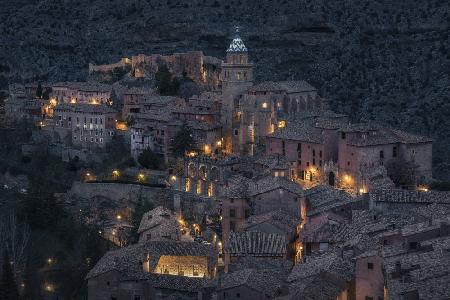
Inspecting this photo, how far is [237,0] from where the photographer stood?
8500 centimetres

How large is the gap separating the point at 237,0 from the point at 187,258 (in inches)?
1949

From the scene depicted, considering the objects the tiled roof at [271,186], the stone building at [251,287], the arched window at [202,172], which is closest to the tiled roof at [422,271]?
the stone building at [251,287]

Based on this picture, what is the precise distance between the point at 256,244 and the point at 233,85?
780 inches

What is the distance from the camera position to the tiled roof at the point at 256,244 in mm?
37844

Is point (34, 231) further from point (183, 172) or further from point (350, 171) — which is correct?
point (350, 171)

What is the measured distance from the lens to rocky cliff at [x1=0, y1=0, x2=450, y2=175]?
6881cm

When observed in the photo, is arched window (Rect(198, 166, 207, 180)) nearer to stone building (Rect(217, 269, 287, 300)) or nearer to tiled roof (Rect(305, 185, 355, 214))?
tiled roof (Rect(305, 185, 355, 214))

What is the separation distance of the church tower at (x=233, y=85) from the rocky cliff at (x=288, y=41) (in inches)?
463

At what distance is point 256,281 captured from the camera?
110 ft

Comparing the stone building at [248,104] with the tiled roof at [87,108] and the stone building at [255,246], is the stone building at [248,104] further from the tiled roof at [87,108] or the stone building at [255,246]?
the stone building at [255,246]

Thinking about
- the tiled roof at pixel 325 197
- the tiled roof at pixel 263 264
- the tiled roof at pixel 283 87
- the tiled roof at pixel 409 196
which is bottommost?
the tiled roof at pixel 263 264

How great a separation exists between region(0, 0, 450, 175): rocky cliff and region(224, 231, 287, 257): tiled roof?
26.4 metres

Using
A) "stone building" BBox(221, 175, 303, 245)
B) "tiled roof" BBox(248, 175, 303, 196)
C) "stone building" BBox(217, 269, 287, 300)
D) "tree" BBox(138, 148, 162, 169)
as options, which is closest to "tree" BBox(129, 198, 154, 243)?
"tree" BBox(138, 148, 162, 169)

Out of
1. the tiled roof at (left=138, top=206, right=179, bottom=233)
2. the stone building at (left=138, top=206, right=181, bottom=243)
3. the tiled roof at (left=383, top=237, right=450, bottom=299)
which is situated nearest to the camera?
the tiled roof at (left=383, top=237, right=450, bottom=299)
